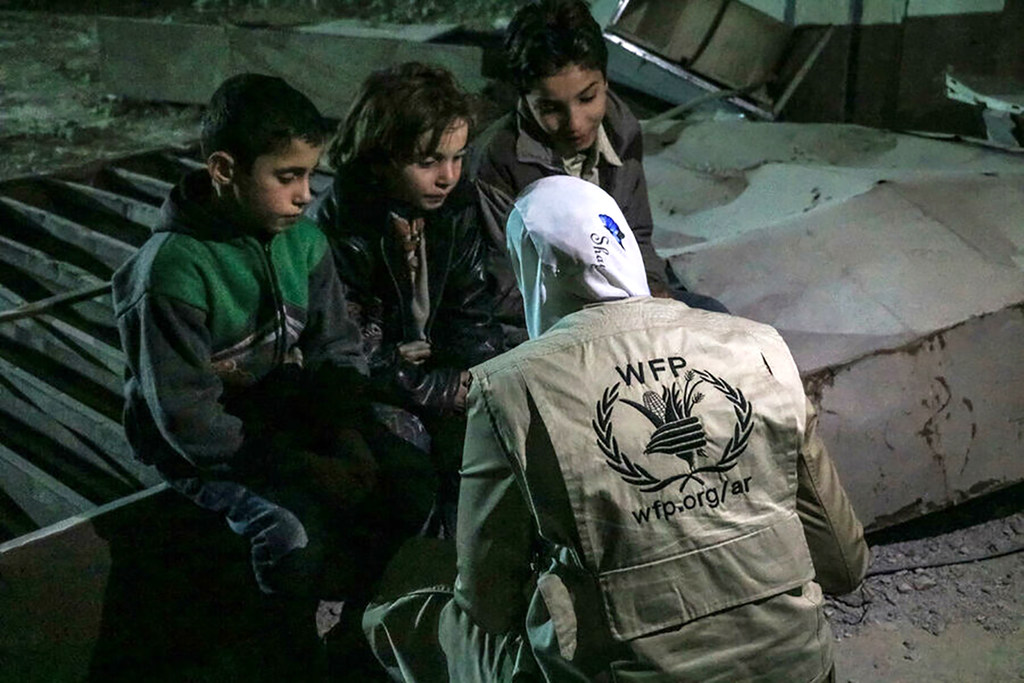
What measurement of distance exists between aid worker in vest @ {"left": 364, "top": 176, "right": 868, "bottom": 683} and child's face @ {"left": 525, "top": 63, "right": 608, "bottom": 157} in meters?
1.46

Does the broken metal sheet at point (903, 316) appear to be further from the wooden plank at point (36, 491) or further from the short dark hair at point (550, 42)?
the wooden plank at point (36, 491)

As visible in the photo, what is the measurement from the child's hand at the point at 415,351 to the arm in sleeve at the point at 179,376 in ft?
2.09

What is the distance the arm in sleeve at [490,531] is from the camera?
185cm

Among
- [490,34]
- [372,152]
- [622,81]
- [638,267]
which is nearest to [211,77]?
[490,34]

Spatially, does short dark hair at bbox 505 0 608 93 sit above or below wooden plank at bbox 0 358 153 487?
above

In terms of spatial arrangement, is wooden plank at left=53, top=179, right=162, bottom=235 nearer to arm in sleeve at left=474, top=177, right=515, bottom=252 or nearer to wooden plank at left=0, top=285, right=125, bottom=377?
wooden plank at left=0, top=285, right=125, bottom=377

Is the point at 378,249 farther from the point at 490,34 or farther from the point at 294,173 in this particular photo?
the point at 490,34

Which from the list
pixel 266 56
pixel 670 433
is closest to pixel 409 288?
pixel 670 433

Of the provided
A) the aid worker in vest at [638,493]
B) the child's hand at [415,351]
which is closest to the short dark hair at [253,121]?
the child's hand at [415,351]

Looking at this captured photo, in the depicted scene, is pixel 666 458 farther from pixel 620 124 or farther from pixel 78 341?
pixel 78 341

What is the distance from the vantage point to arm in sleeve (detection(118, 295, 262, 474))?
7.99ft

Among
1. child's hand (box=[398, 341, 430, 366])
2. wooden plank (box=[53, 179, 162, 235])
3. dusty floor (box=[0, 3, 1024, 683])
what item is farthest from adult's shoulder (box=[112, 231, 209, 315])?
wooden plank (box=[53, 179, 162, 235])

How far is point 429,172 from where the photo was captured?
2.91 meters

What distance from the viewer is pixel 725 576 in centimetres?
183
